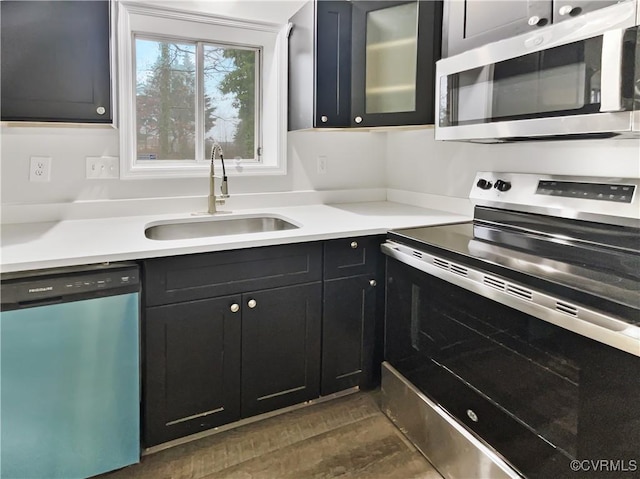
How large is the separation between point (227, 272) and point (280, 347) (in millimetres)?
388

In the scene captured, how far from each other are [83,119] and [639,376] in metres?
1.80

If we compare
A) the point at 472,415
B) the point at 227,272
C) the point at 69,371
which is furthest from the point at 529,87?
the point at 69,371

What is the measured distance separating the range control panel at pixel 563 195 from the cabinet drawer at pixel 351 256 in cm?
51

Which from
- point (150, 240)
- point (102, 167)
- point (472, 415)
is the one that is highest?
point (102, 167)

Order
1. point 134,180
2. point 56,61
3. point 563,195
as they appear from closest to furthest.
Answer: point 56,61 → point 563,195 → point 134,180

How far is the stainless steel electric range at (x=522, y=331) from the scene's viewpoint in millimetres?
1034

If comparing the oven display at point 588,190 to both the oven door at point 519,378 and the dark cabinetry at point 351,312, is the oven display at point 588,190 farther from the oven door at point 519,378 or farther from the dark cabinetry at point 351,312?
the dark cabinetry at point 351,312

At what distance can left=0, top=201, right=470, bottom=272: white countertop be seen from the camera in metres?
1.37

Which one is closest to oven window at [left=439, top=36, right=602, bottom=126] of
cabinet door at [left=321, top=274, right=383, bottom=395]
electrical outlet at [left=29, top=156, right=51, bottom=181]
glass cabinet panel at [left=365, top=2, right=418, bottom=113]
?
glass cabinet panel at [left=365, top=2, right=418, bottom=113]

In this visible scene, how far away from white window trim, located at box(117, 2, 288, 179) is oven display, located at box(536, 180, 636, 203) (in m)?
1.27

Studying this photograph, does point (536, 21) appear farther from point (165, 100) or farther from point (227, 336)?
point (165, 100)

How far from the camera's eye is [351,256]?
1.88 meters

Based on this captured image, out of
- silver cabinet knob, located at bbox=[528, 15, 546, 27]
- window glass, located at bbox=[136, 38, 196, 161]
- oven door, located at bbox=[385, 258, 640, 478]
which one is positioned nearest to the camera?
oven door, located at bbox=[385, 258, 640, 478]

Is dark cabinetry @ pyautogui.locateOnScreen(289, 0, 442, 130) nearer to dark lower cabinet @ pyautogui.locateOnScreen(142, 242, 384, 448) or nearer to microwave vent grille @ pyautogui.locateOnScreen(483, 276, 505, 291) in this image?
dark lower cabinet @ pyautogui.locateOnScreen(142, 242, 384, 448)
